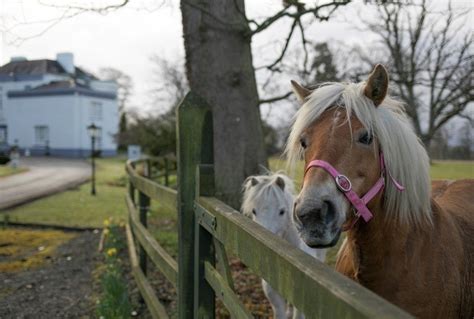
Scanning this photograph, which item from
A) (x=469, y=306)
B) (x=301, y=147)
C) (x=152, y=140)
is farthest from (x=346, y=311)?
(x=152, y=140)

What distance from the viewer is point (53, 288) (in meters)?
5.53

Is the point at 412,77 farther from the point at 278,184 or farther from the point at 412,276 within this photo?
the point at 412,276

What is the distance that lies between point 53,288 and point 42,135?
1809 inches

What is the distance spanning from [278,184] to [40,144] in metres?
48.0

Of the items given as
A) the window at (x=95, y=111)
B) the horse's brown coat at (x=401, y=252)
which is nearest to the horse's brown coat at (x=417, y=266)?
the horse's brown coat at (x=401, y=252)

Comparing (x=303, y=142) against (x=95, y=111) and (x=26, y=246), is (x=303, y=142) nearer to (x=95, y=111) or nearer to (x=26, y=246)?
(x=26, y=246)

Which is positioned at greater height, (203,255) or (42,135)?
(42,135)

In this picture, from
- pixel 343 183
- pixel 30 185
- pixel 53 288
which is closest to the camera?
pixel 343 183

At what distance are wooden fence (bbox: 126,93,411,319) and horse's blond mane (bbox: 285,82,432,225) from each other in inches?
24.9

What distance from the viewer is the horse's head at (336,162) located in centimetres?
191

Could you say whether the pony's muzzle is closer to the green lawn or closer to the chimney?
the green lawn

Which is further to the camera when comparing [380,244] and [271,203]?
[271,203]

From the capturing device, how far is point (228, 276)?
239cm

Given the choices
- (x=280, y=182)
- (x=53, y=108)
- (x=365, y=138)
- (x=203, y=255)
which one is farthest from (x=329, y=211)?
(x=53, y=108)
